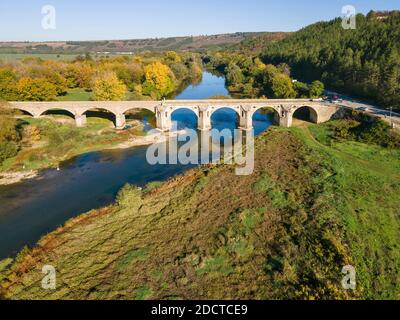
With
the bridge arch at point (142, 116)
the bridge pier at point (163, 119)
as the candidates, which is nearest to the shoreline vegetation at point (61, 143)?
the bridge pier at point (163, 119)

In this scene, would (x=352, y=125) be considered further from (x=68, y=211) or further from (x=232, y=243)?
(x=68, y=211)

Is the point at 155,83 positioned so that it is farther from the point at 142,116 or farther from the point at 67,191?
the point at 67,191

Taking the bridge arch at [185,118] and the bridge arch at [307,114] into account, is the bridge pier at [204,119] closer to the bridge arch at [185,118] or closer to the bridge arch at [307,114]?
the bridge arch at [185,118]

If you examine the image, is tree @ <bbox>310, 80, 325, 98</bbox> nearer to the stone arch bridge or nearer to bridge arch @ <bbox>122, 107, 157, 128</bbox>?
the stone arch bridge

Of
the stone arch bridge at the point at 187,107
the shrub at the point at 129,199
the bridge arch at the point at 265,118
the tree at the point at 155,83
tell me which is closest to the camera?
the shrub at the point at 129,199

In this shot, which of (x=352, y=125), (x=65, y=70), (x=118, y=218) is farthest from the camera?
(x=65, y=70)
